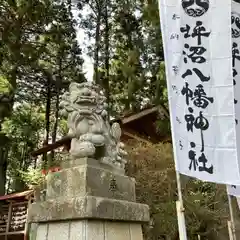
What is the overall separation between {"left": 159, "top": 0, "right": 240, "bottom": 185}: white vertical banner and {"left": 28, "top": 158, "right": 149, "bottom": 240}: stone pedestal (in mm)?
740

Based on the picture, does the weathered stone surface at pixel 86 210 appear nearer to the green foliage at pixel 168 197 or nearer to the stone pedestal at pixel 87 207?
the stone pedestal at pixel 87 207

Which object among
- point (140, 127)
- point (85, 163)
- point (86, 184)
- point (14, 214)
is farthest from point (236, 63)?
point (14, 214)

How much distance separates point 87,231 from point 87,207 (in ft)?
0.75

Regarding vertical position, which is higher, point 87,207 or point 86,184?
point 86,184

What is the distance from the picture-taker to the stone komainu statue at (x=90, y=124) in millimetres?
3910

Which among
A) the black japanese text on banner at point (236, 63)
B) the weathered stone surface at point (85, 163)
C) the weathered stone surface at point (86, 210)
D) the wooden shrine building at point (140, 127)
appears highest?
the wooden shrine building at point (140, 127)

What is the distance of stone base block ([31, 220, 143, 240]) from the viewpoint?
3342 mm

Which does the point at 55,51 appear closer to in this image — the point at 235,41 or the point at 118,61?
the point at 118,61

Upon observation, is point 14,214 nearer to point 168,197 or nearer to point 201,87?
point 168,197

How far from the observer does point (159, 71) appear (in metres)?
9.73

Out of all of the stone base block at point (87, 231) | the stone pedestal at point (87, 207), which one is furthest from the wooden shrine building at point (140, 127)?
the stone base block at point (87, 231)

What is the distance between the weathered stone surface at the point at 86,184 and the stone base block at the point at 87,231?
0.29 m

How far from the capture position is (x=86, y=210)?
3.30 m

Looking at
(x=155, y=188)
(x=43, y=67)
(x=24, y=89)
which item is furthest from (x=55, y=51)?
(x=155, y=188)
